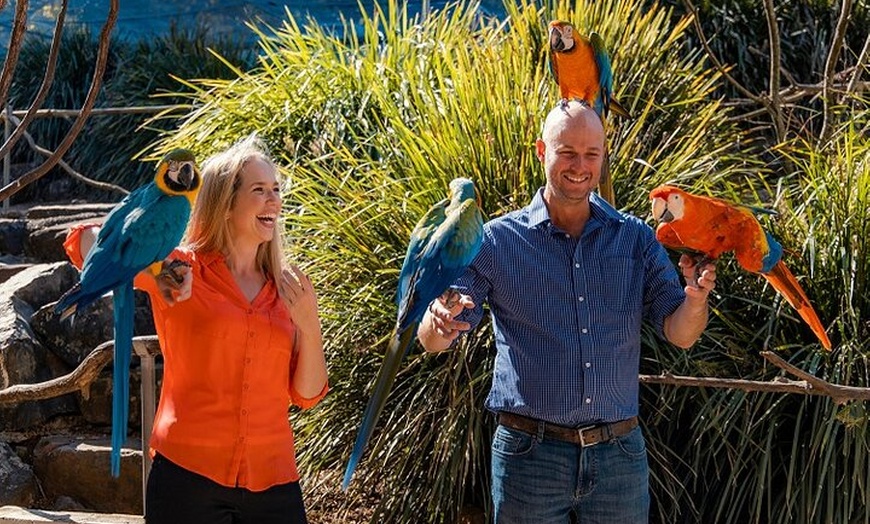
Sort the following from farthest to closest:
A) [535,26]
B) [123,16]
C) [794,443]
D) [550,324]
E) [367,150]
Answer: [123,16] → [535,26] → [367,150] → [794,443] → [550,324]

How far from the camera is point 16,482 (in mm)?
4316

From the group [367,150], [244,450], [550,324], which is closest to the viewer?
[244,450]

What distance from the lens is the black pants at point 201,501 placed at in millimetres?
2123

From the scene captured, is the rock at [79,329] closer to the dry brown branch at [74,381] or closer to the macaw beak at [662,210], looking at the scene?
the dry brown branch at [74,381]

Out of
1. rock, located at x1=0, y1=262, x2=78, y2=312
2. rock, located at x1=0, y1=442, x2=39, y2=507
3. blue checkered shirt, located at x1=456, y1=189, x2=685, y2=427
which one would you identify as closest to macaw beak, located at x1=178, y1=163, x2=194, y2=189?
blue checkered shirt, located at x1=456, y1=189, x2=685, y2=427

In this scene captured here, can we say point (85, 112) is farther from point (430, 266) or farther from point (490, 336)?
point (490, 336)

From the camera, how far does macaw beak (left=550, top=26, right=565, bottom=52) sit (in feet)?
10.7

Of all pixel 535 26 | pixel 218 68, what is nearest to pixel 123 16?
pixel 218 68

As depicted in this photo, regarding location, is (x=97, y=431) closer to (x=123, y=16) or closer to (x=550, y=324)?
(x=550, y=324)

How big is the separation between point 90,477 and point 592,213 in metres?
2.61

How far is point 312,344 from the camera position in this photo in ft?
7.36

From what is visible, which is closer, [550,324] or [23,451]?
[550,324]

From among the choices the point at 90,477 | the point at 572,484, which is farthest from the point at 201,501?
the point at 90,477

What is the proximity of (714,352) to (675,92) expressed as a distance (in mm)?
1428
